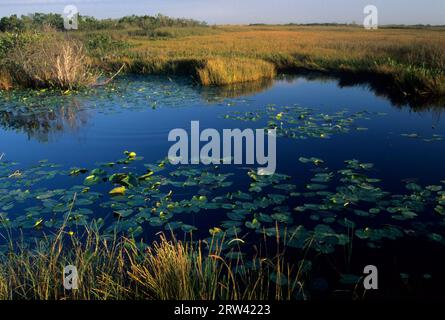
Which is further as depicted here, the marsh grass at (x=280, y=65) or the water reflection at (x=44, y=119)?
the marsh grass at (x=280, y=65)

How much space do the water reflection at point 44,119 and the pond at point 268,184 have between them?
6 cm

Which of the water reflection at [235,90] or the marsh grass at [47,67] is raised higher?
the marsh grass at [47,67]

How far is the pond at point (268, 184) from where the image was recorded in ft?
13.7

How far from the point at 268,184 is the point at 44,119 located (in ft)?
25.3

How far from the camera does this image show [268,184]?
575cm

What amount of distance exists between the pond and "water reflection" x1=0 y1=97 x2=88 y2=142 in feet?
0.19

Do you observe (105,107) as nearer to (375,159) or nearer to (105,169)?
(105,169)

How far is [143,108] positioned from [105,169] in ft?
17.3

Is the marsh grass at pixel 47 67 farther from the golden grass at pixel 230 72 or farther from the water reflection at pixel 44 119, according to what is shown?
the golden grass at pixel 230 72

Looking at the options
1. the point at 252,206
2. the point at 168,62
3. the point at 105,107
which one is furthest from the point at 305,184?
the point at 168,62

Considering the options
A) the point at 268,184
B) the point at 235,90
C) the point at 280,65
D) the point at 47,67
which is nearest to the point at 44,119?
the point at 47,67

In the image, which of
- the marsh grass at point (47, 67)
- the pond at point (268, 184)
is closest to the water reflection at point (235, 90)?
the pond at point (268, 184)

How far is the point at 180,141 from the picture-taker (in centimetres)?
843

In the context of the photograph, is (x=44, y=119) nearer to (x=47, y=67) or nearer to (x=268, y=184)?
(x=47, y=67)
